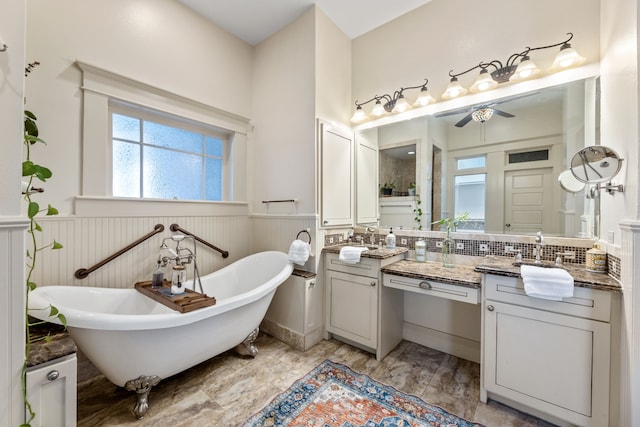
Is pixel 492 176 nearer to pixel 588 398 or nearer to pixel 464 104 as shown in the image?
pixel 464 104

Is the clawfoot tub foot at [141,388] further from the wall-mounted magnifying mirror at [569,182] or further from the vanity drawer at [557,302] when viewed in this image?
the wall-mounted magnifying mirror at [569,182]

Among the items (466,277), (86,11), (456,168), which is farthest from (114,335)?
(456,168)

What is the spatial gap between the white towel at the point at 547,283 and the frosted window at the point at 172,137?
116 inches

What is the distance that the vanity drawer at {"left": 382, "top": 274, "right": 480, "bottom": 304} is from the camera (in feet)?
5.49

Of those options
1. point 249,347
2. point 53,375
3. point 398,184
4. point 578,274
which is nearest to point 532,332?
point 578,274

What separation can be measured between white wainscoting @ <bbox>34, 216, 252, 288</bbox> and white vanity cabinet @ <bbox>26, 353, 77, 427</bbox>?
36.1 inches

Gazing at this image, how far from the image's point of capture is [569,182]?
Result: 1.78 m

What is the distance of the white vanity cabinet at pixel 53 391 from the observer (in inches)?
41.7

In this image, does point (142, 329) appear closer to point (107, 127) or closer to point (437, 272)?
point (107, 127)

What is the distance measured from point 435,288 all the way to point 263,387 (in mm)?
1399

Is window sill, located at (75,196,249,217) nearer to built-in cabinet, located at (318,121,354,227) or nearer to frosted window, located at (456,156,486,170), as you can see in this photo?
built-in cabinet, located at (318,121,354,227)

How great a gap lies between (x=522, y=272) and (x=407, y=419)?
1089 mm

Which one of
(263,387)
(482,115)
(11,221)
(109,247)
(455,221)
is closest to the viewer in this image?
(11,221)

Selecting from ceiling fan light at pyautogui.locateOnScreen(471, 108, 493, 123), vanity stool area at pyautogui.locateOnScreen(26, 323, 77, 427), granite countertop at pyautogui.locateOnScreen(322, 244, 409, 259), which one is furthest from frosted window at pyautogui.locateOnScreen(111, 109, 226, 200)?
ceiling fan light at pyautogui.locateOnScreen(471, 108, 493, 123)
